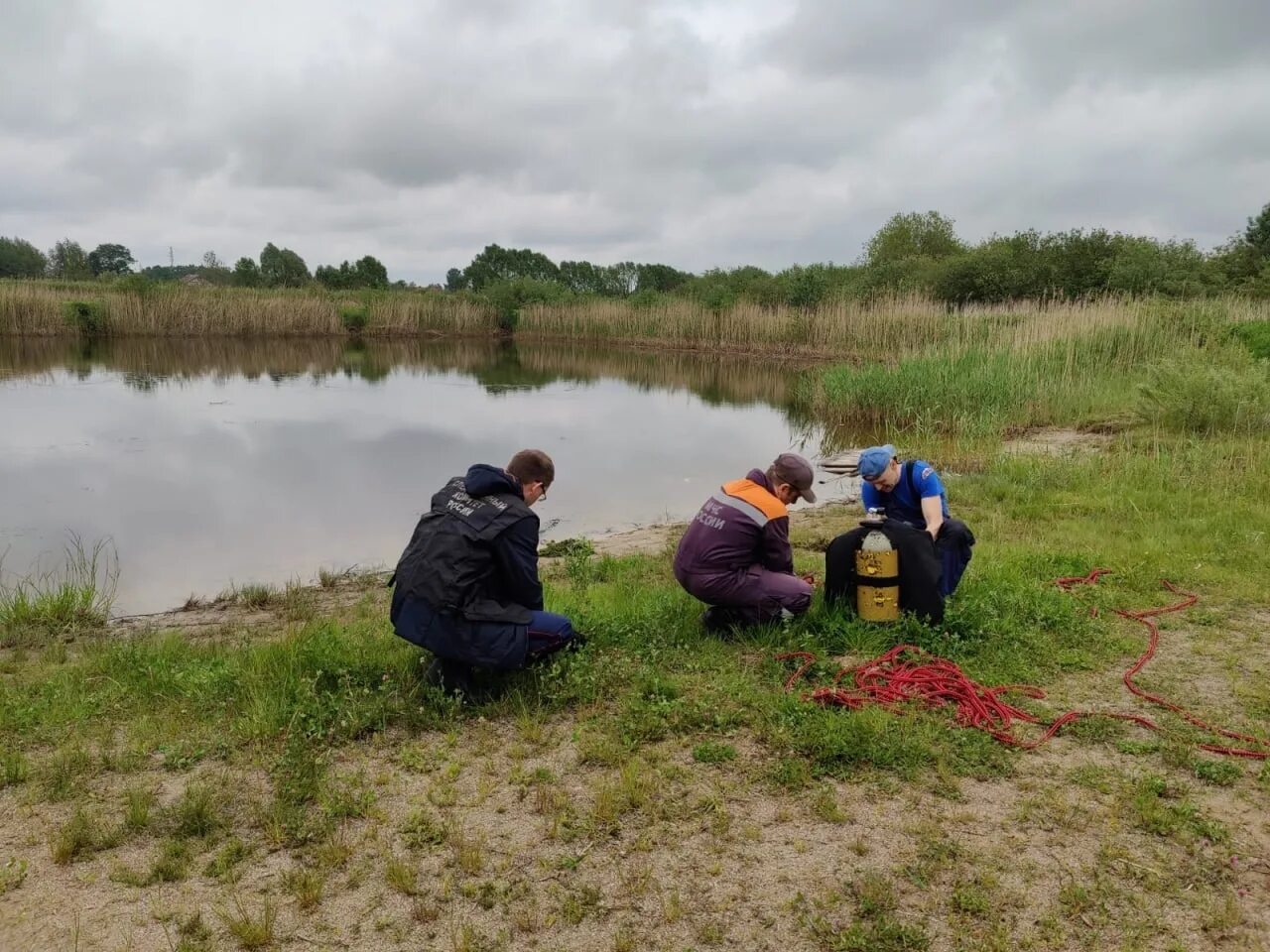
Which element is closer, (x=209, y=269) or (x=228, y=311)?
(x=228, y=311)

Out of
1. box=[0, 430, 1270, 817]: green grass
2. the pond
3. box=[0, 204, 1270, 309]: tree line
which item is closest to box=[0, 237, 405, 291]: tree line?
box=[0, 204, 1270, 309]: tree line

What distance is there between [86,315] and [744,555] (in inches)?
1374

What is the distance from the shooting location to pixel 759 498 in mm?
4668

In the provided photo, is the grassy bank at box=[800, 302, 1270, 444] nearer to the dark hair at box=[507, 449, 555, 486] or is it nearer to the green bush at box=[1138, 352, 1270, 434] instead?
the green bush at box=[1138, 352, 1270, 434]

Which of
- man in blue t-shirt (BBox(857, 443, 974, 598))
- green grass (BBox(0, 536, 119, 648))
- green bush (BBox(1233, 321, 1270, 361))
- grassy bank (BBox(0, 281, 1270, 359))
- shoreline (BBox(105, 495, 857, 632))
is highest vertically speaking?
grassy bank (BBox(0, 281, 1270, 359))

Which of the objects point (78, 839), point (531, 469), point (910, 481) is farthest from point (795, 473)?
point (78, 839)

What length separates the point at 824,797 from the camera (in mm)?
3287

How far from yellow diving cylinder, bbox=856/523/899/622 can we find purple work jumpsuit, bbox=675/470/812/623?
0.33 meters

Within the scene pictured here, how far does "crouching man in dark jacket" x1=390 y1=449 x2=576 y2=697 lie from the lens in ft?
12.8

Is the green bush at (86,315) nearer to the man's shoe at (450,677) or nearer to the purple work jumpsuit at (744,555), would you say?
the man's shoe at (450,677)

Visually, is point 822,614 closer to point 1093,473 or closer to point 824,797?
point 824,797

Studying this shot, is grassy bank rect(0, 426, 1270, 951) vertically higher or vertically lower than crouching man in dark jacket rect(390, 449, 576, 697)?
lower

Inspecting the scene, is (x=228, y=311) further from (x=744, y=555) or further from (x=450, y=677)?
(x=744, y=555)

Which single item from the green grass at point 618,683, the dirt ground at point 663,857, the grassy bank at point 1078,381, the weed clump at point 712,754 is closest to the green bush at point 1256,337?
the grassy bank at point 1078,381
